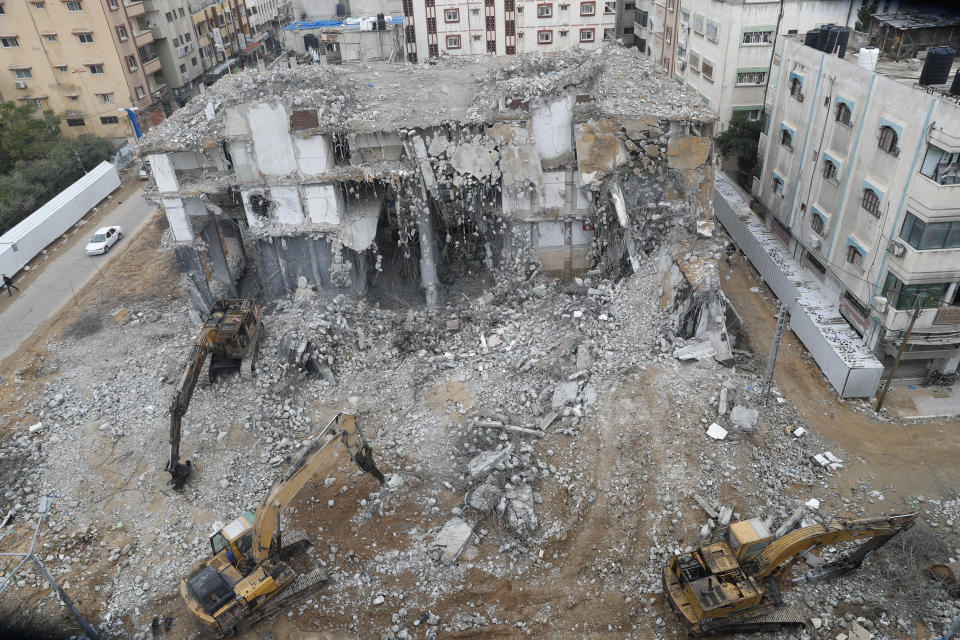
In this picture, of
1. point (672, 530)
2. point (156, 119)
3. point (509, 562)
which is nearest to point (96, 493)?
point (509, 562)

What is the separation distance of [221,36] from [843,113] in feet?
175

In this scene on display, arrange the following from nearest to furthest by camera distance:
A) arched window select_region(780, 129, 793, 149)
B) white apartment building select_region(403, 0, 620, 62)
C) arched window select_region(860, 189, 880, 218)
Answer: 1. arched window select_region(860, 189, 880, 218)
2. arched window select_region(780, 129, 793, 149)
3. white apartment building select_region(403, 0, 620, 62)

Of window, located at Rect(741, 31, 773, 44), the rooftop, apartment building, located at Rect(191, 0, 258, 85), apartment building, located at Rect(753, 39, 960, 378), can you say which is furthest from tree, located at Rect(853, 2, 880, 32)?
apartment building, located at Rect(191, 0, 258, 85)

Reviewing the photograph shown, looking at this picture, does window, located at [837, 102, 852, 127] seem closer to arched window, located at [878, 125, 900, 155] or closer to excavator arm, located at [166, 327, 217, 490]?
arched window, located at [878, 125, 900, 155]

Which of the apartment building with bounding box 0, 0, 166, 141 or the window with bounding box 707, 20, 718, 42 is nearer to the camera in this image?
the window with bounding box 707, 20, 718, 42

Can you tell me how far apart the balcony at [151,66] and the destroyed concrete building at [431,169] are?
27763 mm

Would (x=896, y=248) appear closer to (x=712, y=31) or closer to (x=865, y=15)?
(x=865, y=15)

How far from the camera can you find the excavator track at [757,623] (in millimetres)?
13617

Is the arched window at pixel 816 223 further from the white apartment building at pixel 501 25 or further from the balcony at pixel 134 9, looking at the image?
the balcony at pixel 134 9

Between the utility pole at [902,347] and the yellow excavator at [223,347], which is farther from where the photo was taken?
the utility pole at [902,347]

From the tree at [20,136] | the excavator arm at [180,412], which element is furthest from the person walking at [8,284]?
the excavator arm at [180,412]

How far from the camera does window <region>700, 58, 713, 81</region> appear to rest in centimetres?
3641

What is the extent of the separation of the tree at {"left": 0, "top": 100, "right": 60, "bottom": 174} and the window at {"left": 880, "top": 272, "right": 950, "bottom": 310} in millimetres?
43997

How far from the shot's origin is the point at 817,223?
24.6 meters
